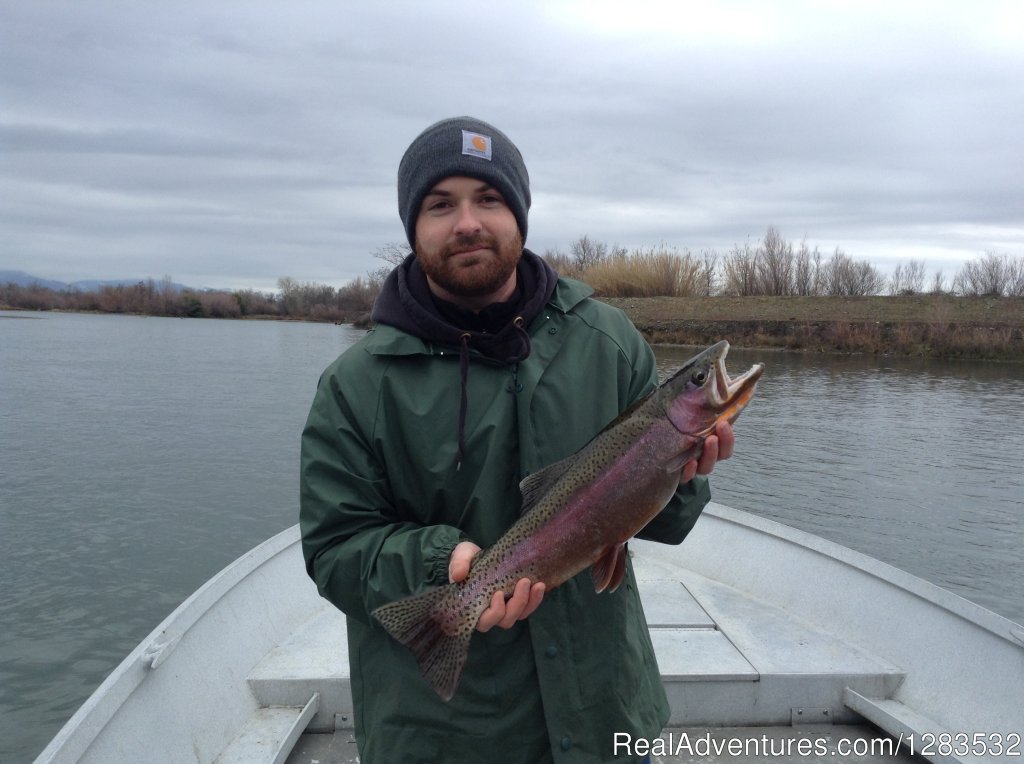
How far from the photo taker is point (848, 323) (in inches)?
1624

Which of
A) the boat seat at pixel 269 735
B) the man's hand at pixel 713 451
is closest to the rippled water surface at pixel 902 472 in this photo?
the boat seat at pixel 269 735

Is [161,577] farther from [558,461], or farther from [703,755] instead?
[558,461]

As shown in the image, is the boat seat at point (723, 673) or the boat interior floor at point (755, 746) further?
the boat seat at point (723, 673)

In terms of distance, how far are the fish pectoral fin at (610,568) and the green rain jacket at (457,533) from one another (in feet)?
0.37

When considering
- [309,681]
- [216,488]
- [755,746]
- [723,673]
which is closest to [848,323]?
[216,488]

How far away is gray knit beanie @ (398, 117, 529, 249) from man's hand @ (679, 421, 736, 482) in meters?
0.93

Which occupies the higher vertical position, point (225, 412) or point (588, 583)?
point (588, 583)

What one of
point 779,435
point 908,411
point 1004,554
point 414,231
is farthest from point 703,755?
point 908,411

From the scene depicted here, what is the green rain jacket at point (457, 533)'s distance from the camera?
2279 millimetres

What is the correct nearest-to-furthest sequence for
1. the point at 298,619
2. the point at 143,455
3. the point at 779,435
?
1. the point at 298,619
2. the point at 143,455
3. the point at 779,435

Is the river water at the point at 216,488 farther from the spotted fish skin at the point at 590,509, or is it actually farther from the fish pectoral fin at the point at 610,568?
the fish pectoral fin at the point at 610,568

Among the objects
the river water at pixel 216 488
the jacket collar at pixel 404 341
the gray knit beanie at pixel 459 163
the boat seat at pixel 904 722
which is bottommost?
the river water at pixel 216 488

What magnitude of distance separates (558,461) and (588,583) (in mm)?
435

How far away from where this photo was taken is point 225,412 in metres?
22.4
